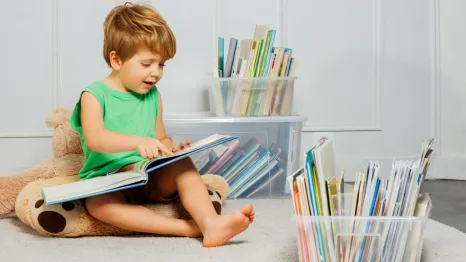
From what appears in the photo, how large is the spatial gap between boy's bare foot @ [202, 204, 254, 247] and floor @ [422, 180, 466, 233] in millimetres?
595

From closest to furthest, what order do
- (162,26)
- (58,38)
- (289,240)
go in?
(289,240), (162,26), (58,38)

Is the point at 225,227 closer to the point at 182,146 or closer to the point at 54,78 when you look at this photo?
the point at 182,146

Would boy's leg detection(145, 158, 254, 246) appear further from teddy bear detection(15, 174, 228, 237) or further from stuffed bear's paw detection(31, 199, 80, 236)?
stuffed bear's paw detection(31, 199, 80, 236)

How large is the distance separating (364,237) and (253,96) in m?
1.10

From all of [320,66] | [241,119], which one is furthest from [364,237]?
[320,66]

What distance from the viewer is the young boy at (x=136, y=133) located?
54.6 inches

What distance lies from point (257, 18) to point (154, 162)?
124 cm

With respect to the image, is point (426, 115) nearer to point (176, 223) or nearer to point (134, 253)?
point (176, 223)

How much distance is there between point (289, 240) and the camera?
1.40 metres

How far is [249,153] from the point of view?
2.11m

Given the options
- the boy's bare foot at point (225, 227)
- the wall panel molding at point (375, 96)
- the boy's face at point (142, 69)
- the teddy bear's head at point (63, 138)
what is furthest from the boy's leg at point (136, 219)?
the wall panel molding at point (375, 96)

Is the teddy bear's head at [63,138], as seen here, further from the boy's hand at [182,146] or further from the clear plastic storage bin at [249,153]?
the boy's hand at [182,146]

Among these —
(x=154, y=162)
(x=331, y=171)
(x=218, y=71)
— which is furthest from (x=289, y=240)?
(x=218, y=71)

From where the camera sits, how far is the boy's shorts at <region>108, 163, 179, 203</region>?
1550 millimetres
